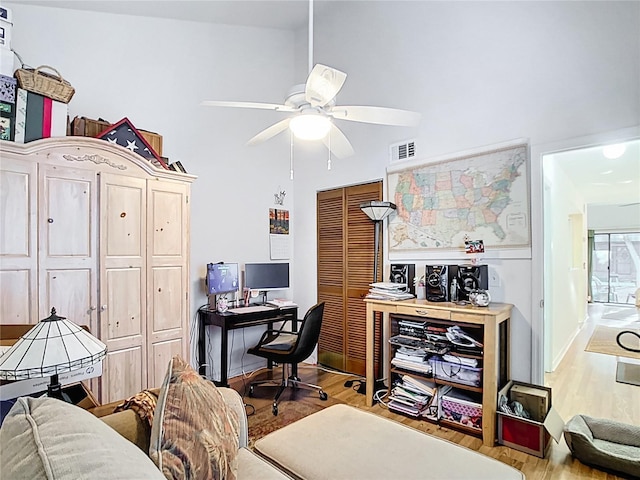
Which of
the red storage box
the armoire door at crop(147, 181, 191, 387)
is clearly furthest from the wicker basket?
the red storage box

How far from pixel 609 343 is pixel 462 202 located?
3.81m

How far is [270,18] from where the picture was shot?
4.00m

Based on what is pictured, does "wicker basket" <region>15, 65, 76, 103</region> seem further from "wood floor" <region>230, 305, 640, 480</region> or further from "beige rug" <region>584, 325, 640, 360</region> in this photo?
"beige rug" <region>584, 325, 640, 360</region>

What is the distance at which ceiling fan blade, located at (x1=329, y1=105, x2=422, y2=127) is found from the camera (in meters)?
2.02

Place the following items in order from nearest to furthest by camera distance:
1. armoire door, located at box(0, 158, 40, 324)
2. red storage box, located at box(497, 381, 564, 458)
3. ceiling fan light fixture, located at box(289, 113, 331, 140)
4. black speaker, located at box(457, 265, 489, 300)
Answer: ceiling fan light fixture, located at box(289, 113, 331, 140) → armoire door, located at box(0, 158, 40, 324) → red storage box, located at box(497, 381, 564, 458) → black speaker, located at box(457, 265, 489, 300)

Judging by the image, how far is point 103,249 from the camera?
2.50 meters

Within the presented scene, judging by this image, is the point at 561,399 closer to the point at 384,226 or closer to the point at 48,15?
the point at 384,226

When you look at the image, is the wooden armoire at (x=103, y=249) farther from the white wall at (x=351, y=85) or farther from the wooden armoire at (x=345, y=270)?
the wooden armoire at (x=345, y=270)

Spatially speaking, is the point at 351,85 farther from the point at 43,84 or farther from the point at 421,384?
the point at 421,384

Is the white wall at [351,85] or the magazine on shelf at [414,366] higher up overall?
the white wall at [351,85]

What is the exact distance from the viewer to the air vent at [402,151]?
344cm

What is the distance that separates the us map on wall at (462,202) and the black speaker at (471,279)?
0.73 feet

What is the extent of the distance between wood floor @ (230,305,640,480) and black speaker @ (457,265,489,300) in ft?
3.45

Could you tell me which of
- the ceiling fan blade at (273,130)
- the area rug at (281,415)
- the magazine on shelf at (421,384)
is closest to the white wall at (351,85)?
the magazine on shelf at (421,384)
